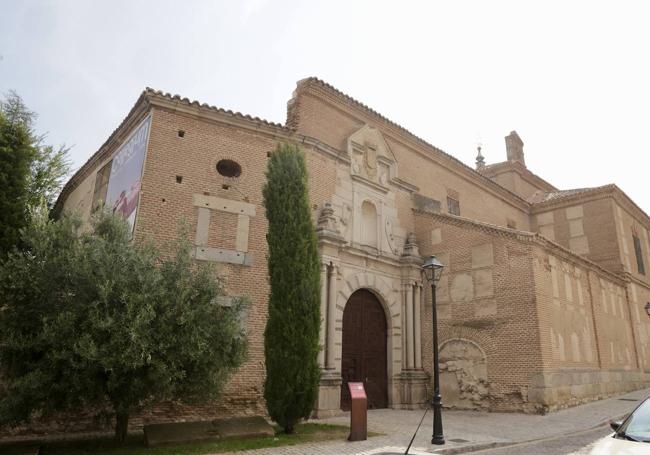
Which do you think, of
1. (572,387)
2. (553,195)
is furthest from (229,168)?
(553,195)

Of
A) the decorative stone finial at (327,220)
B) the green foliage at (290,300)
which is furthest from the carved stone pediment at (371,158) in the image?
the green foliage at (290,300)

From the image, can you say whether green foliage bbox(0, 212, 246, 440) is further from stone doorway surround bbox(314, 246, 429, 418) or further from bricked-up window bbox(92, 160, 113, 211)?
bricked-up window bbox(92, 160, 113, 211)

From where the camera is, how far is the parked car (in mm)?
4078

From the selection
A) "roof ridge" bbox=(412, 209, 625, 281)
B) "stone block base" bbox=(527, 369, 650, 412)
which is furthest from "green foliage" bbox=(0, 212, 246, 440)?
"roof ridge" bbox=(412, 209, 625, 281)

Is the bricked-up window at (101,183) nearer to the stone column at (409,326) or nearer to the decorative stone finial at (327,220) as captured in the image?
the decorative stone finial at (327,220)

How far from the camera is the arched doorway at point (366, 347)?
12812 millimetres

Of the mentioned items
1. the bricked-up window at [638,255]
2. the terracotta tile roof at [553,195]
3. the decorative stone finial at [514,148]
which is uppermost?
the decorative stone finial at [514,148]

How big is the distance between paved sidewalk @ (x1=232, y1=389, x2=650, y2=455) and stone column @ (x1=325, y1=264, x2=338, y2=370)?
1403mm

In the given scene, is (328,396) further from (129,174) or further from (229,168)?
(129,174)

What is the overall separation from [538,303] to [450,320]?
103 inches

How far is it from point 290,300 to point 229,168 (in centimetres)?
469

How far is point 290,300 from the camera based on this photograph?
9.15 metres

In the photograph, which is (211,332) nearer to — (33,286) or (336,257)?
(33,286)

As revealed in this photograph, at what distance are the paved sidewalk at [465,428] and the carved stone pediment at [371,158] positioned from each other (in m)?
6.91
